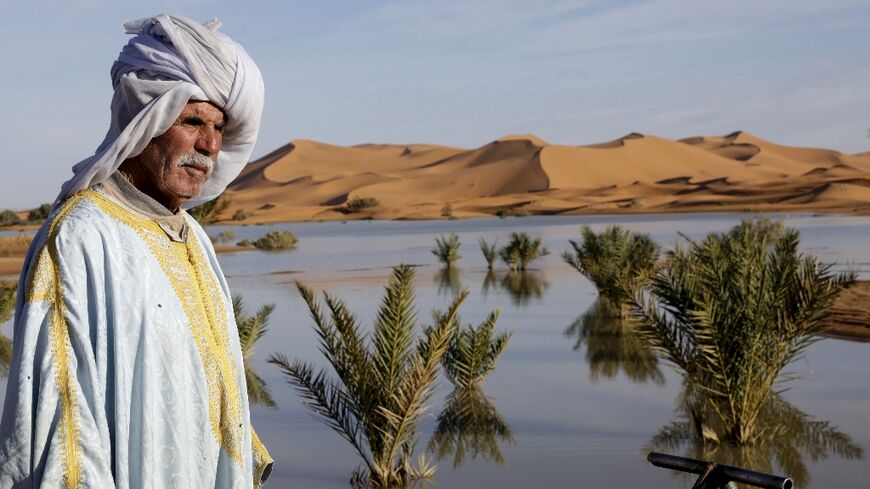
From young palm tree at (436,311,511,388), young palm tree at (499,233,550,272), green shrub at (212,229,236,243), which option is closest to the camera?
young palm tree at (436,311,511,388)

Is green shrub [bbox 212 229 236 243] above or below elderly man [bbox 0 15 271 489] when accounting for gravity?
below

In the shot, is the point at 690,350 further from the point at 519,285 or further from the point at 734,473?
the point at 519,285

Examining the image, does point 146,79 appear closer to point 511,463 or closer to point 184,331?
point 184,331

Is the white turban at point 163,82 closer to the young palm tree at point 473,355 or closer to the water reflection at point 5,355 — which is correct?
the young palm tree at point 473,355

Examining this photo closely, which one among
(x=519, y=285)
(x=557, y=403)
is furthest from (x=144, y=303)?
(x=519, y=285)

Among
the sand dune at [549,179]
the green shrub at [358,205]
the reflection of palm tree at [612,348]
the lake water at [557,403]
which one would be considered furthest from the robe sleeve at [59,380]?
the green shrub at [358,205]

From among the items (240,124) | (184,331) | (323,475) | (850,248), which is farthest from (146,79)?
(850,248)

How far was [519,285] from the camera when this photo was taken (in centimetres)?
1792

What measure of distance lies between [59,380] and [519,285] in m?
16.1

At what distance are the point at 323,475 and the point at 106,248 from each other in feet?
16.9

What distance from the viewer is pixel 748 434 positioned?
7.26 metres

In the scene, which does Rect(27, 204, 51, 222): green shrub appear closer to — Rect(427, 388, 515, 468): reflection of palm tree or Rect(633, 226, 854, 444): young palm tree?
Rect(427, 388, 515, 468): reflection of palm tree

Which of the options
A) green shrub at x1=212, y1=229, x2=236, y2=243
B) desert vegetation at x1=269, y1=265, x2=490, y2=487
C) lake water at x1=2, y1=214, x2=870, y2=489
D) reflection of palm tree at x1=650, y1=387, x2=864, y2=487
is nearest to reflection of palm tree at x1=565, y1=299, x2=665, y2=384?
lake water at x1=2, y1=214, x2=870, y2=489

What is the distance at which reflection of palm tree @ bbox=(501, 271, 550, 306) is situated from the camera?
16.0 meters
